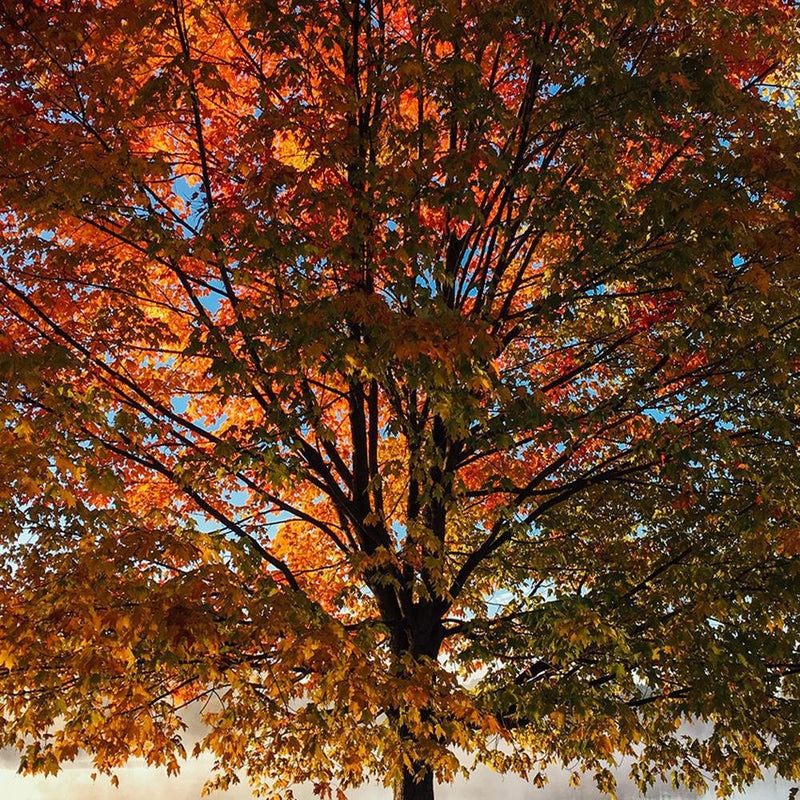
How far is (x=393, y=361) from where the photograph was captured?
7000mm

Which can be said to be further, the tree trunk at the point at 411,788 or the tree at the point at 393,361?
the tree trunk at the point at 411,788

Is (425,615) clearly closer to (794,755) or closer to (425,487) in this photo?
(425,487)

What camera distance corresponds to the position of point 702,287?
6945mm

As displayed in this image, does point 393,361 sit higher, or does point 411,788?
point 393,361

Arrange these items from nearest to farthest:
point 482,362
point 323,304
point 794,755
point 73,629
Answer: point 73,629 < point 323,304 < point 482,362 < point 794,755

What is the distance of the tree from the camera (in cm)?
568

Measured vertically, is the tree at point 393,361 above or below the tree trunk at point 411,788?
above

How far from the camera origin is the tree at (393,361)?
5.68 metres

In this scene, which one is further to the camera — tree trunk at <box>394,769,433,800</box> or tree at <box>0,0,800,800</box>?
tree trunk at <box>394,769,433,800</box>

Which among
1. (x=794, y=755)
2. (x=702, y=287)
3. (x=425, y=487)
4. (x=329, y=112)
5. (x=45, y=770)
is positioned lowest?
(x=794, y=755)

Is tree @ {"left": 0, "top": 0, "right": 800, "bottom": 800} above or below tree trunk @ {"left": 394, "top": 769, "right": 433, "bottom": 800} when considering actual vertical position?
above

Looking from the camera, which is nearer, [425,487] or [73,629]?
[73,629]

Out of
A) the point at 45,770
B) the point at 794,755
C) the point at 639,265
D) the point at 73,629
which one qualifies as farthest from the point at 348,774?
the point at 639,265

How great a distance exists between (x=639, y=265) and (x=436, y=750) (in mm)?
4840
